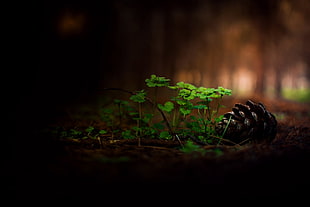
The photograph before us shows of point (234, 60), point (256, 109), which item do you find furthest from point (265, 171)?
point (234, 60)

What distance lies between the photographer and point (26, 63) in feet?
12.7

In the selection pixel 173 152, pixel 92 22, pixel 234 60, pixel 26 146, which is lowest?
pixel 173 152

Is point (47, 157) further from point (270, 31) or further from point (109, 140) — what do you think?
point (270, 31)

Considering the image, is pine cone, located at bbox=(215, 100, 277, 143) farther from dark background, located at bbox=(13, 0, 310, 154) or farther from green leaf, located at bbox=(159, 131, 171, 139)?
dark background, located at bbox=(13, 0, 310, 154)

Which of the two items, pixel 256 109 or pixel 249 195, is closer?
pixel 249 195

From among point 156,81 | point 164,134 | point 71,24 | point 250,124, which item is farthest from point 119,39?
point 250,124

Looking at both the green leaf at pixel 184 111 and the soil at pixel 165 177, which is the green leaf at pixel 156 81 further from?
the soil at pixel 165 177

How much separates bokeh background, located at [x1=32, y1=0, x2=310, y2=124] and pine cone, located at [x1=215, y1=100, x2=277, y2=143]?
155 centimetres

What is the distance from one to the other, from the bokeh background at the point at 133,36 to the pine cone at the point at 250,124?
1.55 meters

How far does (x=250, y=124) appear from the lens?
1.94 metres

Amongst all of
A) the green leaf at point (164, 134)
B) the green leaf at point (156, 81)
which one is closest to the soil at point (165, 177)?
the green leaf at point (164, 134)

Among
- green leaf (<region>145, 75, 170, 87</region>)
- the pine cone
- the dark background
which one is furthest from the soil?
green leaf (<region>145, 75, 170, 87</region>)

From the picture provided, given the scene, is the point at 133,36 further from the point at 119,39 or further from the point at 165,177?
the point at 165,177

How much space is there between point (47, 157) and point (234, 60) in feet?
94.0
